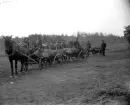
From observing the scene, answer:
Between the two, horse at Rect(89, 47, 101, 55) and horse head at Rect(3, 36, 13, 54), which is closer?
horse head at Rect(3, 36, 13, 54)

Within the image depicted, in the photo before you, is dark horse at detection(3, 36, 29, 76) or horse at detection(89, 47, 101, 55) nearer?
dark horse at detection(3, 36, 29, 76)

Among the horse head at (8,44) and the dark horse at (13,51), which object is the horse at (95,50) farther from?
the horse head at (8,44)

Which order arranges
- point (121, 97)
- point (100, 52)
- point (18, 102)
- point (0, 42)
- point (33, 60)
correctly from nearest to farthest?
point (121, 97) → point (18, 102) → point (33, 60) → point (100, 52) → point (0, 42)

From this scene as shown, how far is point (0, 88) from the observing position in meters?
7.73

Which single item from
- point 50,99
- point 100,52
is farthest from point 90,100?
point 100,52

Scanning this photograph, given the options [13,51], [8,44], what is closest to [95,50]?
[13,51]

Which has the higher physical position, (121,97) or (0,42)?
(0,42)

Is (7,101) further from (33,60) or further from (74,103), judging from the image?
(33,60)

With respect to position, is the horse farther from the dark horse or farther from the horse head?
the horse head

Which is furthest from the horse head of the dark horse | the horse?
the horse

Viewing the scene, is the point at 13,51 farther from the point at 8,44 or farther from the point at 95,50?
the point at 95,50

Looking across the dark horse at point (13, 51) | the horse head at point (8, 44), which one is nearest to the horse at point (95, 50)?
the dark horse at point (13, 51)

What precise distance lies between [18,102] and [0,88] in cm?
245

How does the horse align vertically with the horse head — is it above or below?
below
